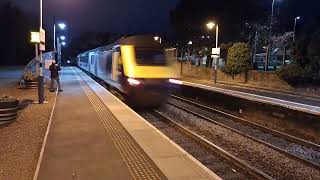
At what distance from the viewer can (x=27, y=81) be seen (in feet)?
91.2

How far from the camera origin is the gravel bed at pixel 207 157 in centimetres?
976

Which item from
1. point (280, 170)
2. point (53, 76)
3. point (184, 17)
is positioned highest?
point (184, 17)

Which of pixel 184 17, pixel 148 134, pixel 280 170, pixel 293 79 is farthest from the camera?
pixel 184 17

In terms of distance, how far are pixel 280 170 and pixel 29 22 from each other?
94924mm

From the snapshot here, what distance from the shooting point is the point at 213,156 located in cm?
1150

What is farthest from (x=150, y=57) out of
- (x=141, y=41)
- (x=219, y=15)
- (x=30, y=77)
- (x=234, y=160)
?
(x=219, y=15)

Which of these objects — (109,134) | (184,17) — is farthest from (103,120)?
(184,17)

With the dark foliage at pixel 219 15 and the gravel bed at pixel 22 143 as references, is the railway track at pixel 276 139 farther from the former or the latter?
the dark foliage at pixel 219 15

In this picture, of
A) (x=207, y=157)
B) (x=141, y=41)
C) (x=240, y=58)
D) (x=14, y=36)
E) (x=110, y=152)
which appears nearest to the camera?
(x=110, y=152)

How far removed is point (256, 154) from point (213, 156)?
4.19ft

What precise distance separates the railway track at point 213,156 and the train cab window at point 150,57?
4017mm

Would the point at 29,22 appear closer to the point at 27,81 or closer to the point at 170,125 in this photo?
the point at 27,81

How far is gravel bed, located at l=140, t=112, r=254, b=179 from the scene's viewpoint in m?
9.76

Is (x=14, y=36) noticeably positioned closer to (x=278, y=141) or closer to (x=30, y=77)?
(x=30, y=77)
